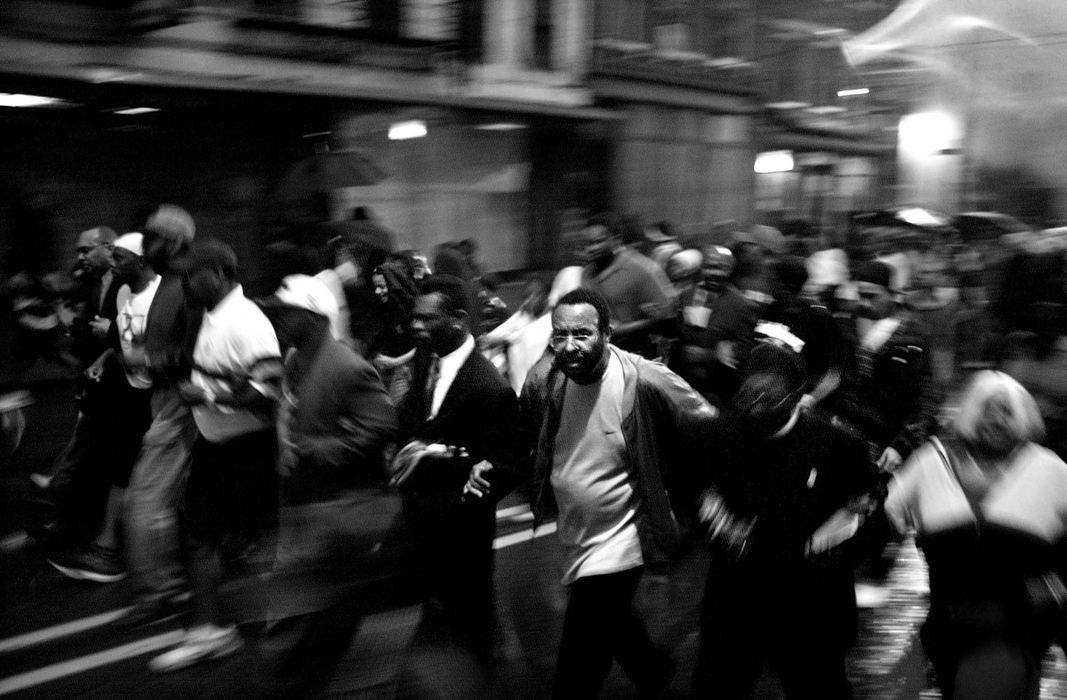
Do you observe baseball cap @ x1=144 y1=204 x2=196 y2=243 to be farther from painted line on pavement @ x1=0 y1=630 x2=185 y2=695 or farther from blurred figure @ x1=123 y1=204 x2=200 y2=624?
painted line on pavement @ x1=0 y1=630 x2=185 y2=695

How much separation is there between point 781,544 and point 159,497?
3.12 m

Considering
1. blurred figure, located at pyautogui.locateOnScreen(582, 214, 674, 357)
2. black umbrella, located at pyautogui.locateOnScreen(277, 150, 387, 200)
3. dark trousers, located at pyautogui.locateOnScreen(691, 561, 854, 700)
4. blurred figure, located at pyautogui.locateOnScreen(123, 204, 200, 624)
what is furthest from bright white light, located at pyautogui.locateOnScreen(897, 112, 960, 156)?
dark trousers, located at pyautogui.locateOnScreen(691, 561, 854, 700)

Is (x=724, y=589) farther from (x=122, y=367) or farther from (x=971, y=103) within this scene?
(x=971, y=103)

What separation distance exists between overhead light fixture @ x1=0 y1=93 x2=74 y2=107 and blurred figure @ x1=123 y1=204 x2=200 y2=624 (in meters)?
4.84

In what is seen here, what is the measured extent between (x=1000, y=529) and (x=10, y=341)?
829 cm

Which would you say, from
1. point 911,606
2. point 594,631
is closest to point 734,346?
point 911,606

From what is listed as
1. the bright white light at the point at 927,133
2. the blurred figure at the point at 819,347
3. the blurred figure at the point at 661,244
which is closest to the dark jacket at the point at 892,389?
the blurred figure at the point at 819,347

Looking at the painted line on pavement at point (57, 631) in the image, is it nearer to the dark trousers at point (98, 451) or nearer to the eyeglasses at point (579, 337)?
the dark trousers at point (98, 451)

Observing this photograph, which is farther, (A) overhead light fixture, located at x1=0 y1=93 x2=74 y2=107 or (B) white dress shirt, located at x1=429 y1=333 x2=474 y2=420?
(A) overhead light fixture, located at x1=0 y1=93 x2=74 y2=107

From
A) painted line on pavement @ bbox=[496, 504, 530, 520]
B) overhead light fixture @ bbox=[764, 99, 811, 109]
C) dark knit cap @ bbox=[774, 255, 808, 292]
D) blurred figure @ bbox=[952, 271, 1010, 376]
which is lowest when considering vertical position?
painted line on pavement @ bbox=[496, 504, 530, 520]

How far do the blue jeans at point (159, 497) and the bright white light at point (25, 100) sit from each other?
17.0 ft

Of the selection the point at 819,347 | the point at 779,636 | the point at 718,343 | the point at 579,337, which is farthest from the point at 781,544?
the point at 718,343

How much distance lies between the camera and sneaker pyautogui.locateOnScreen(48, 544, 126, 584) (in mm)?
6859

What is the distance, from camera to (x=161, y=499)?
601cm
